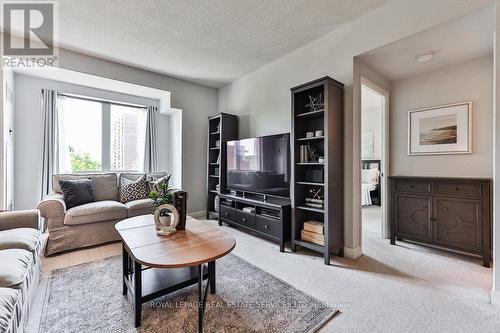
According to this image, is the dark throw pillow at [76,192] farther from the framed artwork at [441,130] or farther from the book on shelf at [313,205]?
the framed artwork at [441,130]

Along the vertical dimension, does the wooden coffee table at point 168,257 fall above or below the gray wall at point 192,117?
below

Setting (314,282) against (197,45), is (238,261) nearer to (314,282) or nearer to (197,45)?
(314,282)

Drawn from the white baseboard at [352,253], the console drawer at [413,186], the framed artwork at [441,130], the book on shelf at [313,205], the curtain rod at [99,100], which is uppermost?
the curtain rod at [99,100]

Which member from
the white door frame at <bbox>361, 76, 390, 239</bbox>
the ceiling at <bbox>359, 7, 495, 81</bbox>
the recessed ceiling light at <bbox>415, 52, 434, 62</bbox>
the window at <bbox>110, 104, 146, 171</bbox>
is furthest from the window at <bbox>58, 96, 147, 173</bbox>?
the recessed ceiling light at <bbox>415, 52, 434, 62</bbox>

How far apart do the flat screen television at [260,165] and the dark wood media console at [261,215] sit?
0.62 ft

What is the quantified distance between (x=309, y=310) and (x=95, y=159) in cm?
414

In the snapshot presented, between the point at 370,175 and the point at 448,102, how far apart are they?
325 centimetres

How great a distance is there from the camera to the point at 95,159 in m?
3.97

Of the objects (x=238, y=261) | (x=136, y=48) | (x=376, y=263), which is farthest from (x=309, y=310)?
(x=136, y=48)

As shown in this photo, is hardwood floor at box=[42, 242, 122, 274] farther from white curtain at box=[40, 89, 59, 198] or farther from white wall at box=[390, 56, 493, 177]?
white wall at box=[390, 56, 493, 177]

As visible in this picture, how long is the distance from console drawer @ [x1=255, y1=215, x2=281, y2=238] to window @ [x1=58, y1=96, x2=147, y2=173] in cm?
277

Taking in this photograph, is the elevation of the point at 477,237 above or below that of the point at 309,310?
above

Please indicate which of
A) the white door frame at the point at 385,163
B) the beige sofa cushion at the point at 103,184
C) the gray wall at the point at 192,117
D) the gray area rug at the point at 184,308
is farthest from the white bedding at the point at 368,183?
the beige sofa cushion at the point at 103,184

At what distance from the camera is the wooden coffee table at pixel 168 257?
133 centimetres
